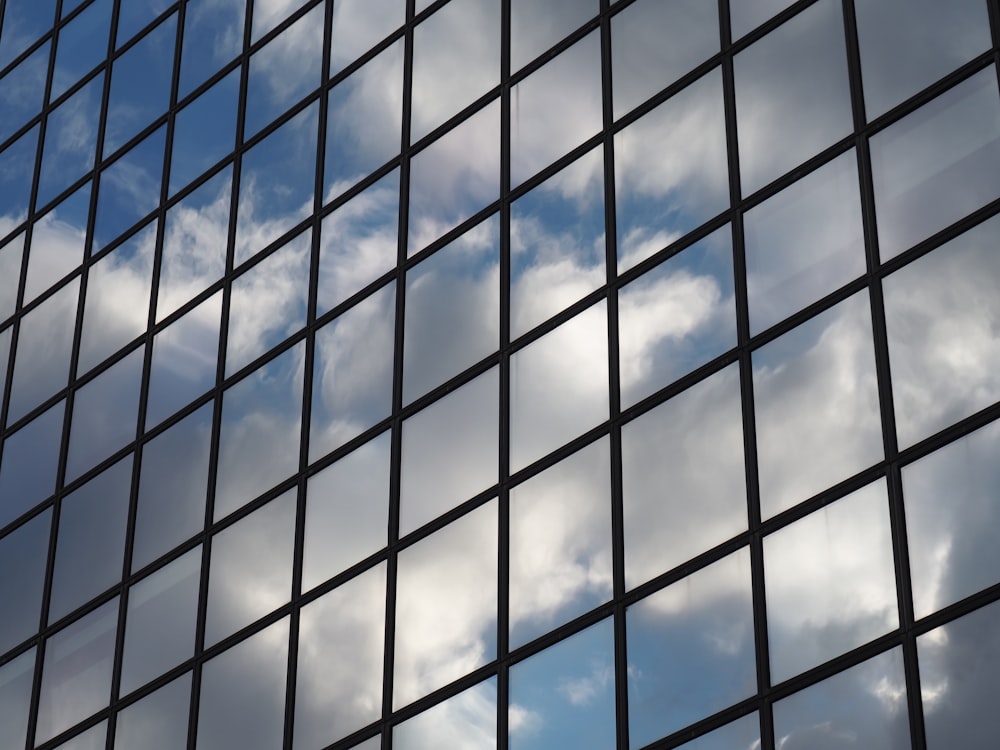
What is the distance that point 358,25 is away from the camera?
33.7 metres

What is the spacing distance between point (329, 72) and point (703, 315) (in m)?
11.6

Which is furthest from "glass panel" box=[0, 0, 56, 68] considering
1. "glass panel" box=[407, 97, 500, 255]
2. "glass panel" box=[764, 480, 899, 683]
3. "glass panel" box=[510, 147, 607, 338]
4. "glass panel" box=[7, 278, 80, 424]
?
"glass panel" box=[764, 480, 899, 683]

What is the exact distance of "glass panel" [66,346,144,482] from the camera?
34656 mm

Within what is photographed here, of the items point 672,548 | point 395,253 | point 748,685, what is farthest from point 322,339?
point 748,685

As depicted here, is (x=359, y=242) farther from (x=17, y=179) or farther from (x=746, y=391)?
(x=17, y=179)

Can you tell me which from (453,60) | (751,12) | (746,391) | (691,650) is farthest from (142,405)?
(691,650)

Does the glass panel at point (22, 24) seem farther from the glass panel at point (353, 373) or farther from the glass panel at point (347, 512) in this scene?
the glass panel at point (347, 512)

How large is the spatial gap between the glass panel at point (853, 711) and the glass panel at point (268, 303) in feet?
43.3

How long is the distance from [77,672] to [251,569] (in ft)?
16.7

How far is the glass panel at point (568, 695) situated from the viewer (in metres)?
24.0

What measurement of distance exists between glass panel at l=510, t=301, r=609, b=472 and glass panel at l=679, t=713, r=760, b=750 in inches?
204

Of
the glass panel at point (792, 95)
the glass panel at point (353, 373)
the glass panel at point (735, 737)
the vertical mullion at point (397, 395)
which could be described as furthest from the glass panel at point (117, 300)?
the glass panel at point (735, 737)

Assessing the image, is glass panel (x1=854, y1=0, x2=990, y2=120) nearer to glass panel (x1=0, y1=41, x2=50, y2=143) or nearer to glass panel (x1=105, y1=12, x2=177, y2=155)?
glass panel (x1=105, y1=12, x2=177, y2=155)

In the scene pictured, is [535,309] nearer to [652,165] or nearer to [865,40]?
[652,165]
